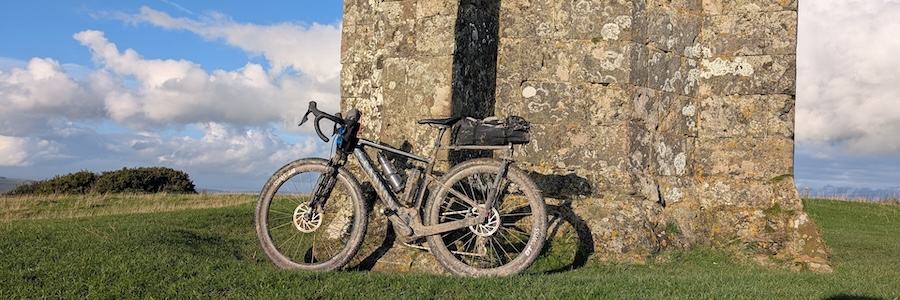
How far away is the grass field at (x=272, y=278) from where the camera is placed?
4629 mm

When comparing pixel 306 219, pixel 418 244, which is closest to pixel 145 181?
pixel 306 219

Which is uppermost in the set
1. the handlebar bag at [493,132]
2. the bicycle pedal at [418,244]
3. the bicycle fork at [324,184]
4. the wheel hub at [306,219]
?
the handlebar bag at [493,132]

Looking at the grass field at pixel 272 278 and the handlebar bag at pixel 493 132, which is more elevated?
the handlebar bag at pixel 493 132

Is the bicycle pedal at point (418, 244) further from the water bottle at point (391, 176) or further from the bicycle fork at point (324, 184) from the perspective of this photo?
the bicycle fork at point (324, 184)

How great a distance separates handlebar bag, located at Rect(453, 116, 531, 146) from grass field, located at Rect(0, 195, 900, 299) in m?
1.03

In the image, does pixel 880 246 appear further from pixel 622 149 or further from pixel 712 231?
pixel 622 149

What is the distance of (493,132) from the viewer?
564 cm

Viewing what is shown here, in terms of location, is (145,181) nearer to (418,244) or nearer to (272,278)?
(418,244)

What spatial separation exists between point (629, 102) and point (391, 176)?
2.35m

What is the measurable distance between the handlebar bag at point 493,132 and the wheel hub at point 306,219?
1.22m

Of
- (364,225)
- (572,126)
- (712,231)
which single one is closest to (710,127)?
(712,231)

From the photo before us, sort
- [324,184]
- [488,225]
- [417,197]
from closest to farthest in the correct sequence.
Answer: [488,225] → [417,197] → [324,184]

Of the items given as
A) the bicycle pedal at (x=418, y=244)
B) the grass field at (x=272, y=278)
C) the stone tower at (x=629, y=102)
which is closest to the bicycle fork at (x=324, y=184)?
the grass field at (x=272, y=278)

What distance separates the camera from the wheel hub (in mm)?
5957
